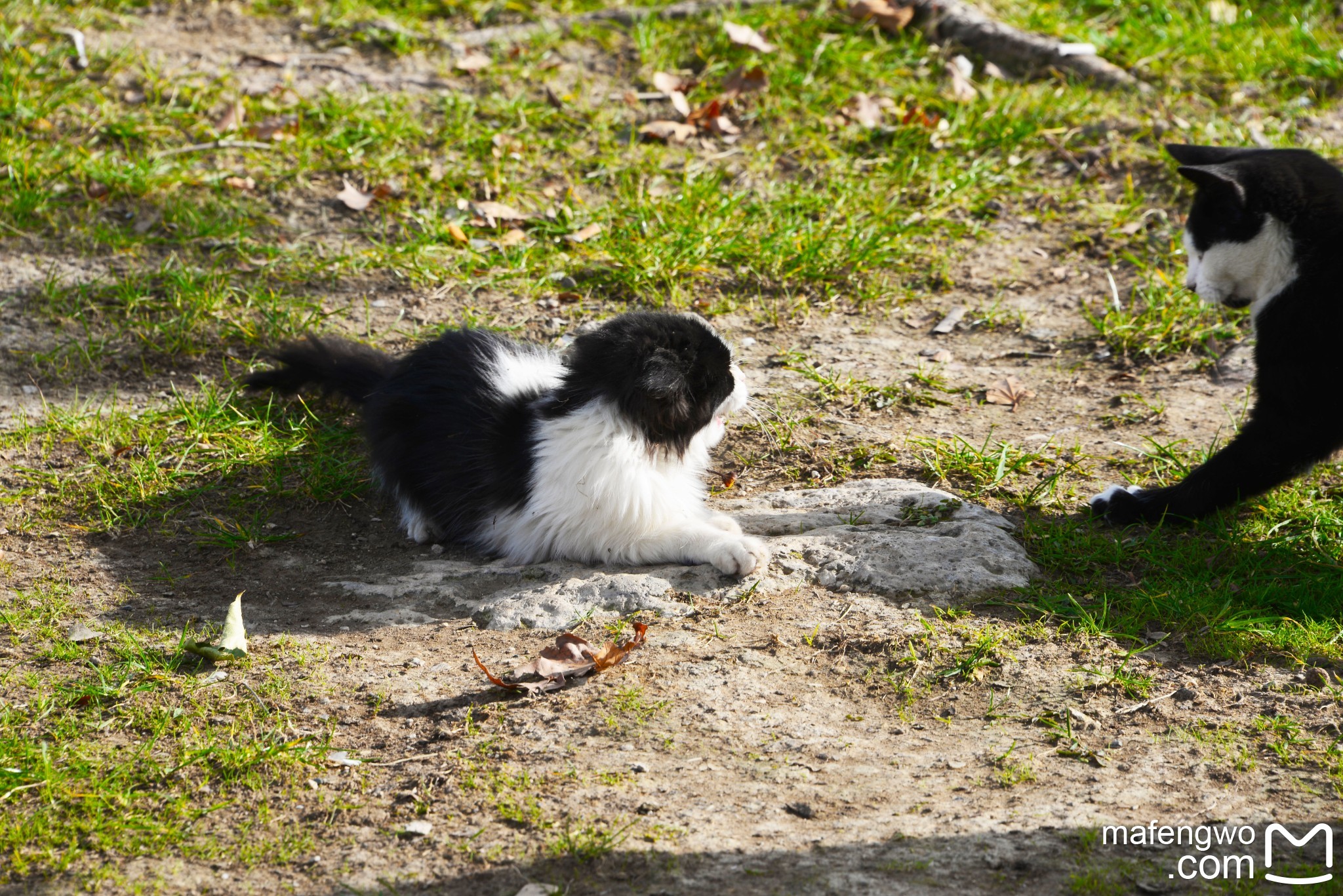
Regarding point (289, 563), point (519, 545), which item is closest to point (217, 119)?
point (289, 563)

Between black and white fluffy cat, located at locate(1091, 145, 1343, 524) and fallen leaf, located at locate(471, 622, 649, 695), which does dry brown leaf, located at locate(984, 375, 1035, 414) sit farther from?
fallen leaf, located at locate(471, 622, 649, 695)

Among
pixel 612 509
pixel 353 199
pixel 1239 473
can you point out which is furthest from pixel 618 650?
pixel 353 199

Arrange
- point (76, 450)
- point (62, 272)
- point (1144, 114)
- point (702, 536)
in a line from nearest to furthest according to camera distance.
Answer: point (702, 536) < point (76, 450) < point (62, 272) < point (1144, 114)

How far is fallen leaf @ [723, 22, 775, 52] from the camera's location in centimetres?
664

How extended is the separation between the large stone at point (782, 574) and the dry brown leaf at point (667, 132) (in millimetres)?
2982

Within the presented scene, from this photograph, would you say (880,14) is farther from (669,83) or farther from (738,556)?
(738,556)

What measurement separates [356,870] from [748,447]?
2.41 meters

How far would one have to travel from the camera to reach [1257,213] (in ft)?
12.1

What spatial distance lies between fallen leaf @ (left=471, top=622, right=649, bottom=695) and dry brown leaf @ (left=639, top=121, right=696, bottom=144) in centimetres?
374

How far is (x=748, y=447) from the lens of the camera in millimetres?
4371

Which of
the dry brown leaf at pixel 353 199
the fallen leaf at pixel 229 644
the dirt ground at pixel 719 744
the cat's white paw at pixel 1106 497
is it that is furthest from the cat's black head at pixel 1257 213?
the dry brown leaf at pixel 353 199

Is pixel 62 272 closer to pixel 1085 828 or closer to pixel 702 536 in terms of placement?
pixel 702 536

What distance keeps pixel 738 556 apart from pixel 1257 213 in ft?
6.83
